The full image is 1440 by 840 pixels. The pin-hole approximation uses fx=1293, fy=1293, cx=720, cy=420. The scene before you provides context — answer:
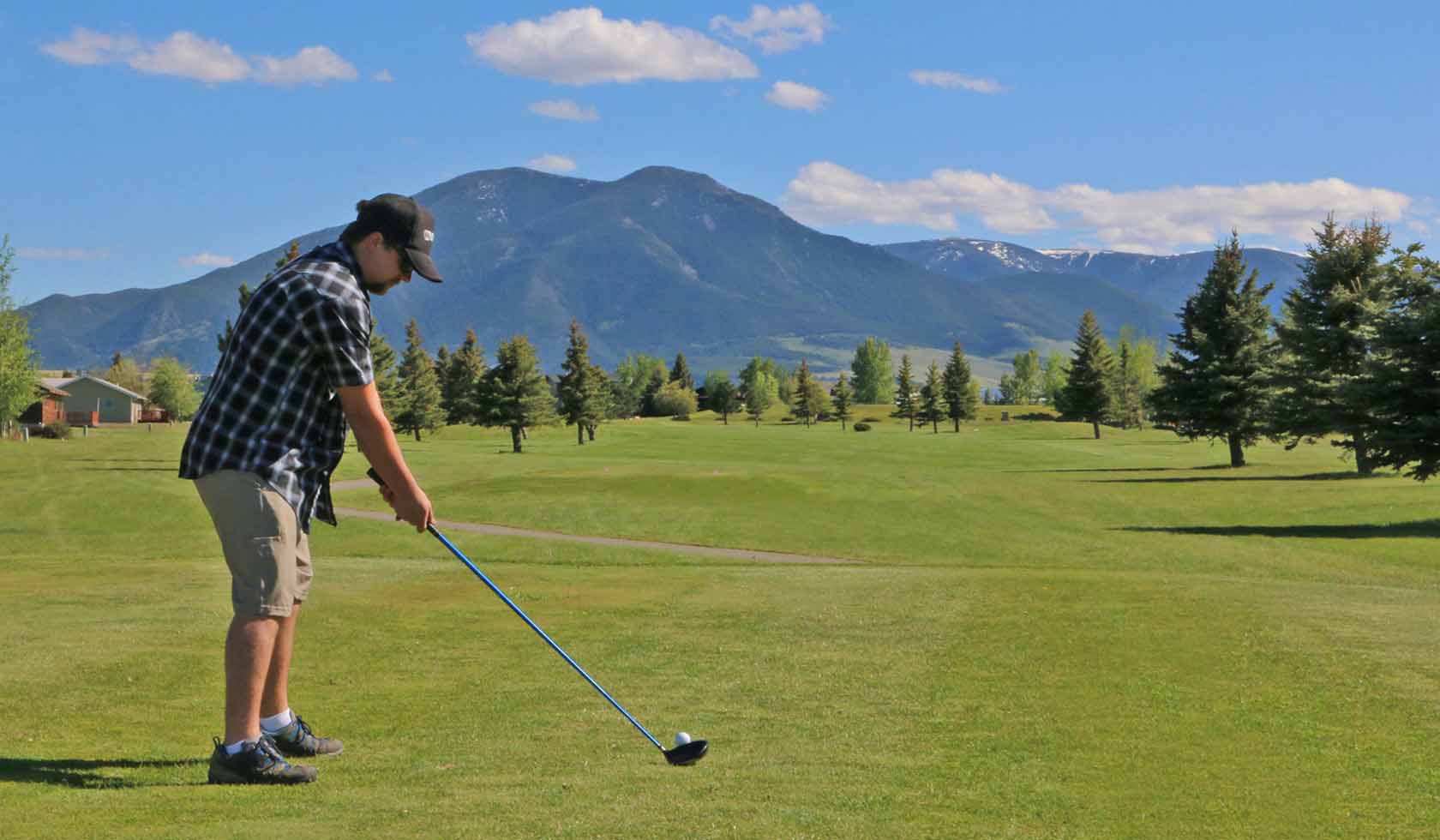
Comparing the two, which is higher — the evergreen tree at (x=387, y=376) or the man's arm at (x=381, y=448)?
the evergreen tree at (x=387, y=376)

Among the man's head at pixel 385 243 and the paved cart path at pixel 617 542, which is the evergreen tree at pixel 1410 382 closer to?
the paved cart path at pixel 617 542

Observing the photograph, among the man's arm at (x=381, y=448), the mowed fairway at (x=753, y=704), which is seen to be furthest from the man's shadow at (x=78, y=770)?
the man's arm at (x=381, y=448)

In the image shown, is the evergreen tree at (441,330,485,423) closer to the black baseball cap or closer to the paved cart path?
the paved cart path

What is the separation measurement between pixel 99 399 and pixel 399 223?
17326 cm

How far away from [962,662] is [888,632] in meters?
1.95

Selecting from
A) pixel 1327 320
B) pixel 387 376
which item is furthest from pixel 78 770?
pixel 387 376

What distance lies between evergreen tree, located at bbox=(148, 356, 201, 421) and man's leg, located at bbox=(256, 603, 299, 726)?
172m

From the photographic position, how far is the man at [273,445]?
6.20m

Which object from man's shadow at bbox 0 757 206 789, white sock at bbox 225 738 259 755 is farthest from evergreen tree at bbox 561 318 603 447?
white sock at bbox 225 738 259 755

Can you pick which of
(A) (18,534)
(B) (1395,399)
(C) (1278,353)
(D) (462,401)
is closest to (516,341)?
(D) (462,401)

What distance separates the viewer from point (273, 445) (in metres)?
6.26

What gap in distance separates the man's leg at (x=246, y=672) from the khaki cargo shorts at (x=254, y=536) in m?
0.07

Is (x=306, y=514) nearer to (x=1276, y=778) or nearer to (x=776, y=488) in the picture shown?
(x=1276, y=778)

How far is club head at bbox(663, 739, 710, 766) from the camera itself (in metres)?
6.61
